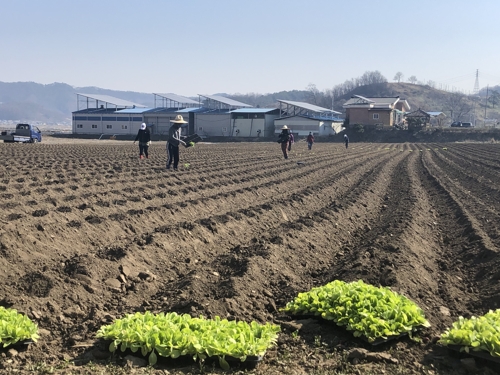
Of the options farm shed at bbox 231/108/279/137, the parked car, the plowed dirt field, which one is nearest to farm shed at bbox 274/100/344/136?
farm shed at bbox 231/108/279/137

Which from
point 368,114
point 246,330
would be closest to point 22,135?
point 246,330

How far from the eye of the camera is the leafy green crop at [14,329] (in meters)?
4.66

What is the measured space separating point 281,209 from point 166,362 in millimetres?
8405

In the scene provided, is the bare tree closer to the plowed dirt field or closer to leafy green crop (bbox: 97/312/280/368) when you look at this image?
the plowed dirt field

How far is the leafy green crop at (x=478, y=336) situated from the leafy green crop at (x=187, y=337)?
142 cm

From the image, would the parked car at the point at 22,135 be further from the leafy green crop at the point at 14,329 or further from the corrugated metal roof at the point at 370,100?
the corrugated metal roof at the point at 370,100

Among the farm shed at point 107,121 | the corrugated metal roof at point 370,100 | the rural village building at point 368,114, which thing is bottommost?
the farm shed at point 107,121

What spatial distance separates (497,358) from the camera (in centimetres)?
450

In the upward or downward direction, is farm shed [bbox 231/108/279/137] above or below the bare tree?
below

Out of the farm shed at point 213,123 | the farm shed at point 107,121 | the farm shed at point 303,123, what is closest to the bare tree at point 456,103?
the farm shed at point 303,123

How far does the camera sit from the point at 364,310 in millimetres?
5195

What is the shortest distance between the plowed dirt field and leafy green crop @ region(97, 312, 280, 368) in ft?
0.43

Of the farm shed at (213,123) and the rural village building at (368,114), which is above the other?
the rural village building at (368,114)

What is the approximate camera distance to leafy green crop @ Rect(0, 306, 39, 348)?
4660 millimetres
